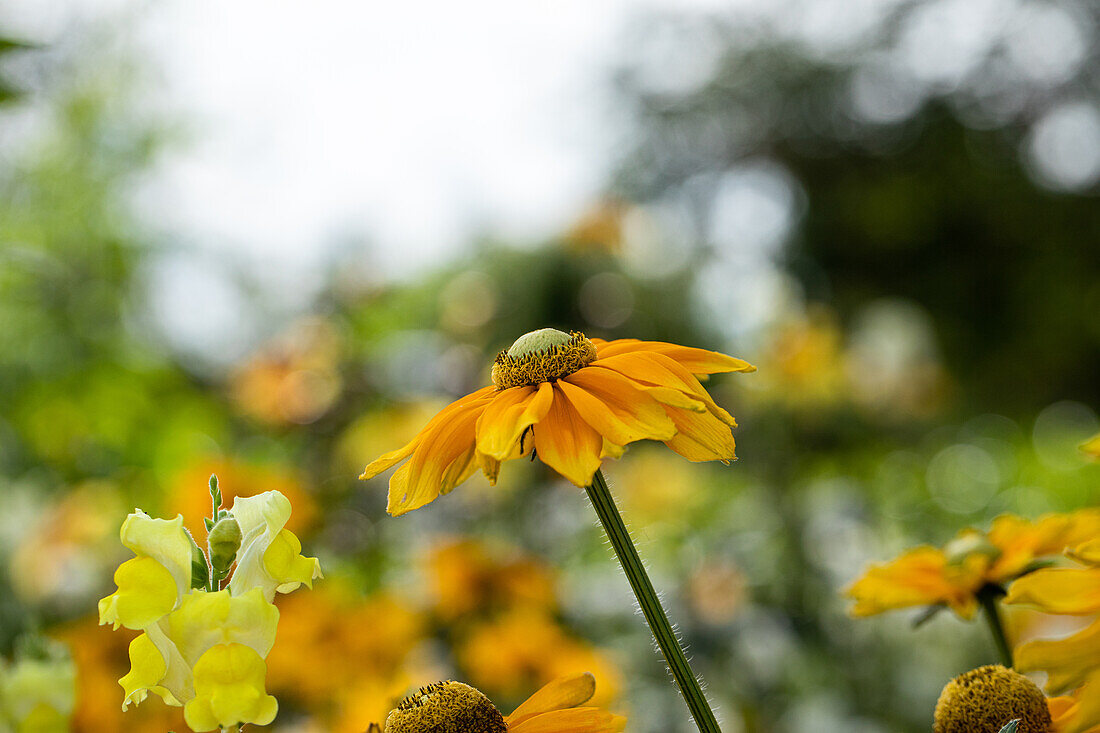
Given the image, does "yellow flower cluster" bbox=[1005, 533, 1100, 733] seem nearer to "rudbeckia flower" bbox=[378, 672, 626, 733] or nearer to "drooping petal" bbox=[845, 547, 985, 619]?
"drooping petal" bbox=[845, 547, 985, 619]

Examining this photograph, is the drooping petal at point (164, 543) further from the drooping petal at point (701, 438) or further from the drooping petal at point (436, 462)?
the drooping petal at point (701, 438)

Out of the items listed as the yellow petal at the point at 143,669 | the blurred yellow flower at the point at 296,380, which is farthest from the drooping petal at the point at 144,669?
the blurred yellow flower at the point at 296,380

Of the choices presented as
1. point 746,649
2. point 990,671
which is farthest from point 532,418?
point 746,649

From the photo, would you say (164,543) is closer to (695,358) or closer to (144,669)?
(144,669)

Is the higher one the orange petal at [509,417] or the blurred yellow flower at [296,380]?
the blurred yellow flower at [296,380]

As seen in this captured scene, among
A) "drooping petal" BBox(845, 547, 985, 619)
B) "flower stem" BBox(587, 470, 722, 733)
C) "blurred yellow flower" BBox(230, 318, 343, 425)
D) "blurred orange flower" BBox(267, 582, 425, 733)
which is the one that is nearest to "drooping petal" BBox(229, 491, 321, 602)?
"flower stem" BBox(587, 470, 722, 733)

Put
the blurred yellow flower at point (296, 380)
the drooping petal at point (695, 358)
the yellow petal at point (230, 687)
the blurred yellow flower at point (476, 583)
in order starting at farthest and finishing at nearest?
the blurred yellow flower at point (296, 380)
the blurred yellow flower at point (476, 583)
the drooping petal at point (695, 358)
the yellow petal at point (230, 687)

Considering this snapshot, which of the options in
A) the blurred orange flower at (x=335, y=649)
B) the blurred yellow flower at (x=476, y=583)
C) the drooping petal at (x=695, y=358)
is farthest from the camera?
the blurred yellow flower at (x=476, y=583)

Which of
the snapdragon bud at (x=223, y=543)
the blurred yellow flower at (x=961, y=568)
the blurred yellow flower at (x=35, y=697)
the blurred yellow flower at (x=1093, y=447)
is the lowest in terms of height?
the blurred yellow flower at (x=961, y=568)

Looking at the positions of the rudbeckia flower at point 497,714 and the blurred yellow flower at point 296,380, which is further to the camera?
the blurred yellow flower at point 296,380
